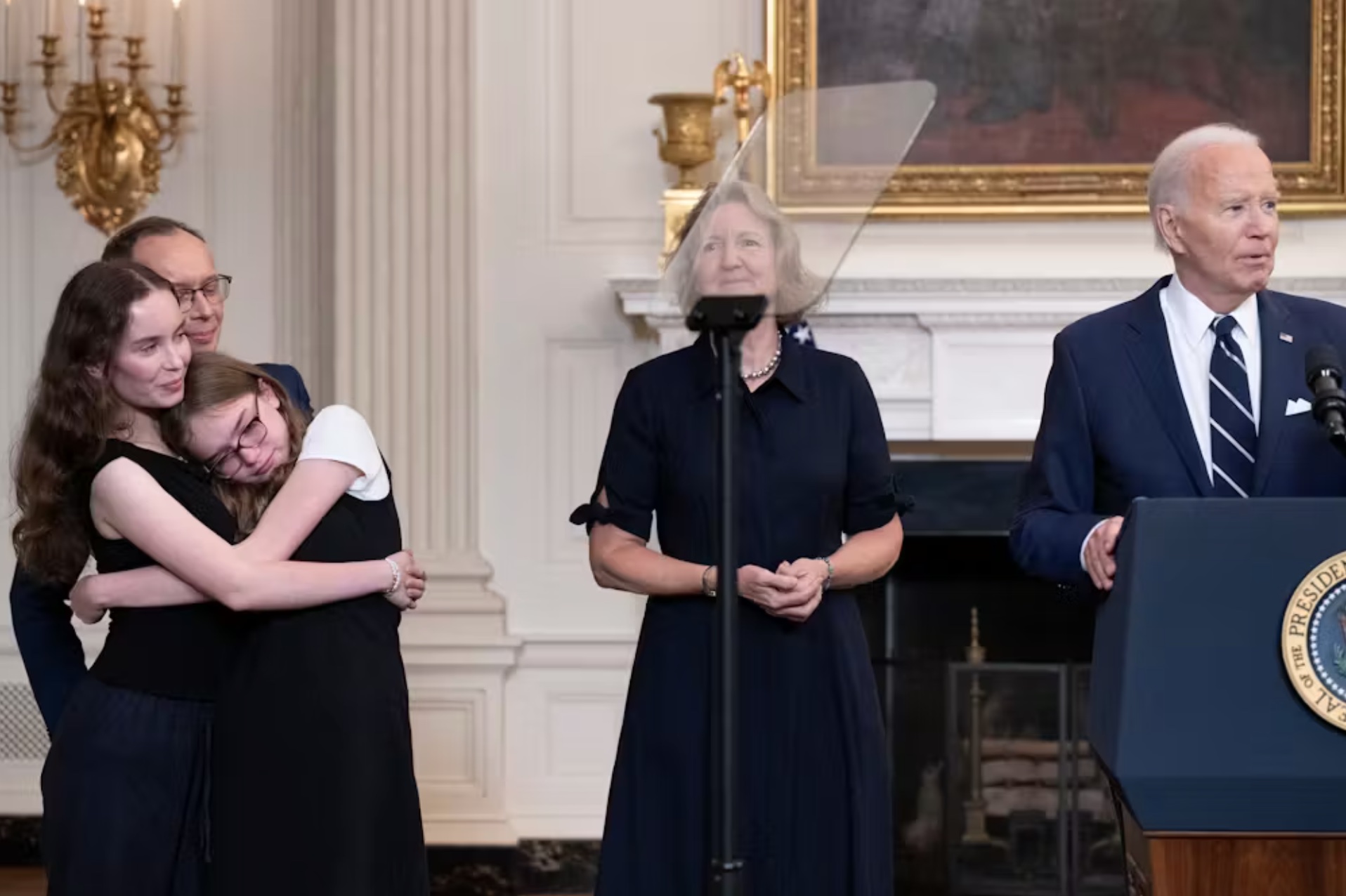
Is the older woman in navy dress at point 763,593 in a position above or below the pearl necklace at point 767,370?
below

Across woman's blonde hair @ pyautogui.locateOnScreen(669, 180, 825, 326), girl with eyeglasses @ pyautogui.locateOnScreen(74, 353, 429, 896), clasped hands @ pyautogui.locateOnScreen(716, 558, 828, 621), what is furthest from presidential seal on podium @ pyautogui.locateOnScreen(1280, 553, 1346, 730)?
girl with eyeglasses @ pyautogui.locateOnScreen(74, 353, 429, 896)

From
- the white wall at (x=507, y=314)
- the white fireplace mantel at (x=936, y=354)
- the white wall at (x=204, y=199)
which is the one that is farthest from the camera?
the white wall at (x=204, y=199)

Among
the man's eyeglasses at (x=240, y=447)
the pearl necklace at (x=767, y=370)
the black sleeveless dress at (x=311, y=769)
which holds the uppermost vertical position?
the pearl necklace at (x=767, y=370)

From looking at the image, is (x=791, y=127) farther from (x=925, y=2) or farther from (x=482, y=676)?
(x=482, y=676)

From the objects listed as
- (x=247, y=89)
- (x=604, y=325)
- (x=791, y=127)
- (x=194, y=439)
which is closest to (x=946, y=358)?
(x=604, y=325)

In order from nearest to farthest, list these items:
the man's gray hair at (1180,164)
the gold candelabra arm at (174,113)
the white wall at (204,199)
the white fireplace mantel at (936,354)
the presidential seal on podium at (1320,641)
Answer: the presidential seal on podium at (1320,641) → the man's gray hair at (1180,164) → the white fireplace mantel at (936,354) → the gold candelabra arm at (174,113) → the white wall at (204,199)

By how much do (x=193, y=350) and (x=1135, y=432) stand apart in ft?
4.68

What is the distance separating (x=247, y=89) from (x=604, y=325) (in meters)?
1.27

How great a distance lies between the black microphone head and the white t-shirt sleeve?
1226 mm

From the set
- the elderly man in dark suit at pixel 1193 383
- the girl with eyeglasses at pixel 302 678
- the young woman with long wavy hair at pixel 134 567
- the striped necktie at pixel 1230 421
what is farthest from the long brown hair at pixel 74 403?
the striped necktie at pixel 1230 421

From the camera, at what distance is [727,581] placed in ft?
7.75

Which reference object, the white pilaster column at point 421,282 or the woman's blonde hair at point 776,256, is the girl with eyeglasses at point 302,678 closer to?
the woman's blonde hair at point 776,256

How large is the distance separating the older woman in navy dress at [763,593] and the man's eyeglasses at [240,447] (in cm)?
60

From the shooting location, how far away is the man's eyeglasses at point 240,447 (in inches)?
107
